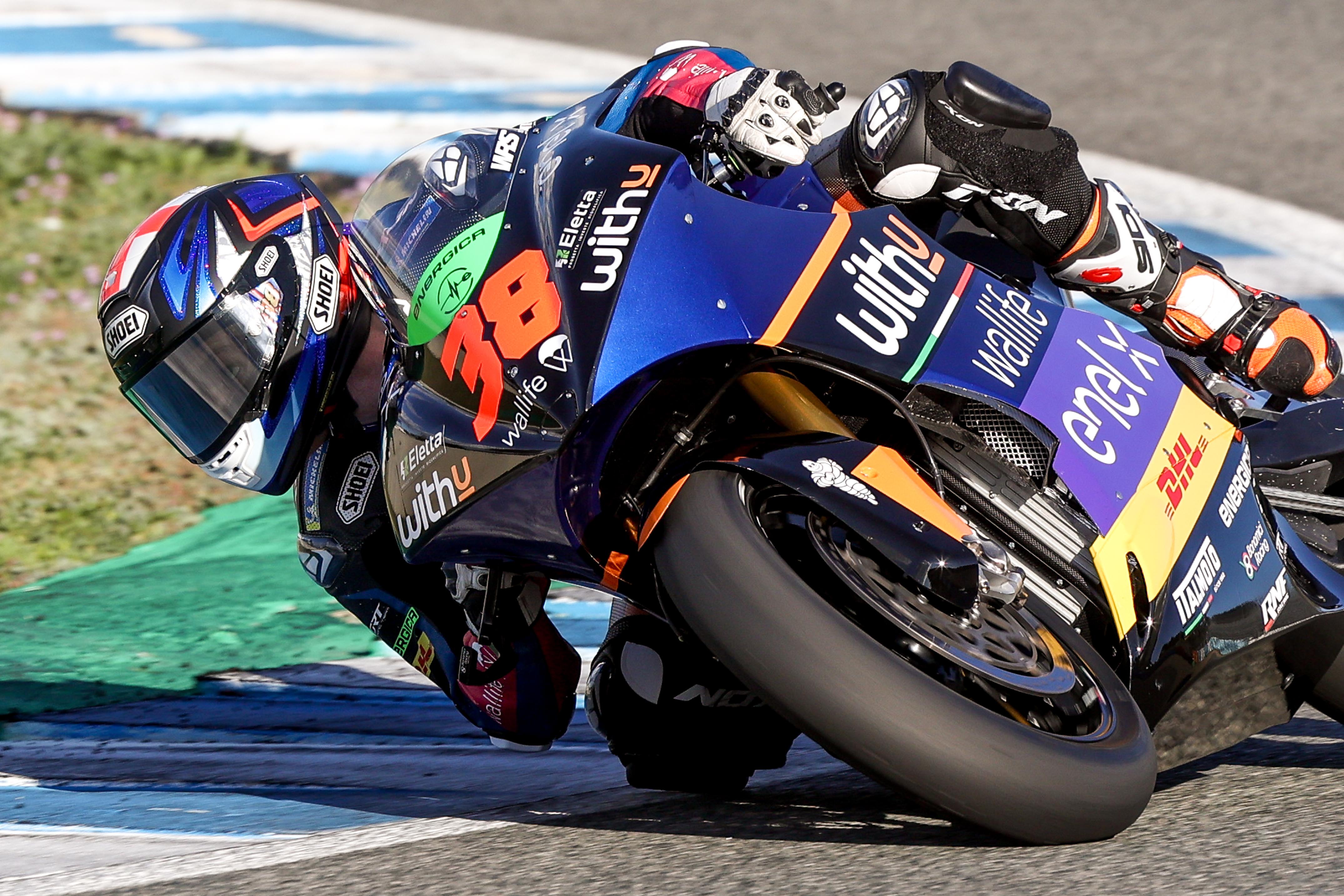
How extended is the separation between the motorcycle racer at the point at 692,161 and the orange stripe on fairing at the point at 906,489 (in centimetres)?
54

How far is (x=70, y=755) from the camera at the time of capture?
156 inches

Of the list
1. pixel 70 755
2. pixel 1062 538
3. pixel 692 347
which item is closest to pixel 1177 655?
pixel 1062 538

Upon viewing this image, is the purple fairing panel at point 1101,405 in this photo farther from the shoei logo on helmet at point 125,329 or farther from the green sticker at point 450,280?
the shoei logo on helmet at point 125,329

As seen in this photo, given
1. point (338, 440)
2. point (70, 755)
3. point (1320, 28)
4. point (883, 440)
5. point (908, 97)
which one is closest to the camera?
point (883, 440)

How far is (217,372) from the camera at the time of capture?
3.33 metres

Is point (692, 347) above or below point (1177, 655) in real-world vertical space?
above

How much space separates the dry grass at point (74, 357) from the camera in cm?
568

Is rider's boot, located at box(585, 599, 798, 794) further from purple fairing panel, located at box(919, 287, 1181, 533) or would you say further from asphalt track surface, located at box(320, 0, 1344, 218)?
asphalt track surface, located at box(320, 0, 1344, 218)

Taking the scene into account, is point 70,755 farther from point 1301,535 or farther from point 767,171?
point 1301,535

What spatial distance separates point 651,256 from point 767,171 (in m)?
0.36

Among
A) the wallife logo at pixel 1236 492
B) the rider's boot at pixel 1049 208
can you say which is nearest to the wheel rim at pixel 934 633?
the wallife logo at pixel 1236 492

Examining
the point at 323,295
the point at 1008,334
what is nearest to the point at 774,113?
the point at 1008,334

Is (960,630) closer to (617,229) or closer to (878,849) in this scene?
(878,849)

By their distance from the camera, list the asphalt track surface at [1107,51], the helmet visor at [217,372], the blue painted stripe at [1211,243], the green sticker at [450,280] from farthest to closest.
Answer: the asphalt track surface at [1107,51], the blue painted stripe at [1211,243], the helmet visor at [217,372], the green sticker at [450,280]
